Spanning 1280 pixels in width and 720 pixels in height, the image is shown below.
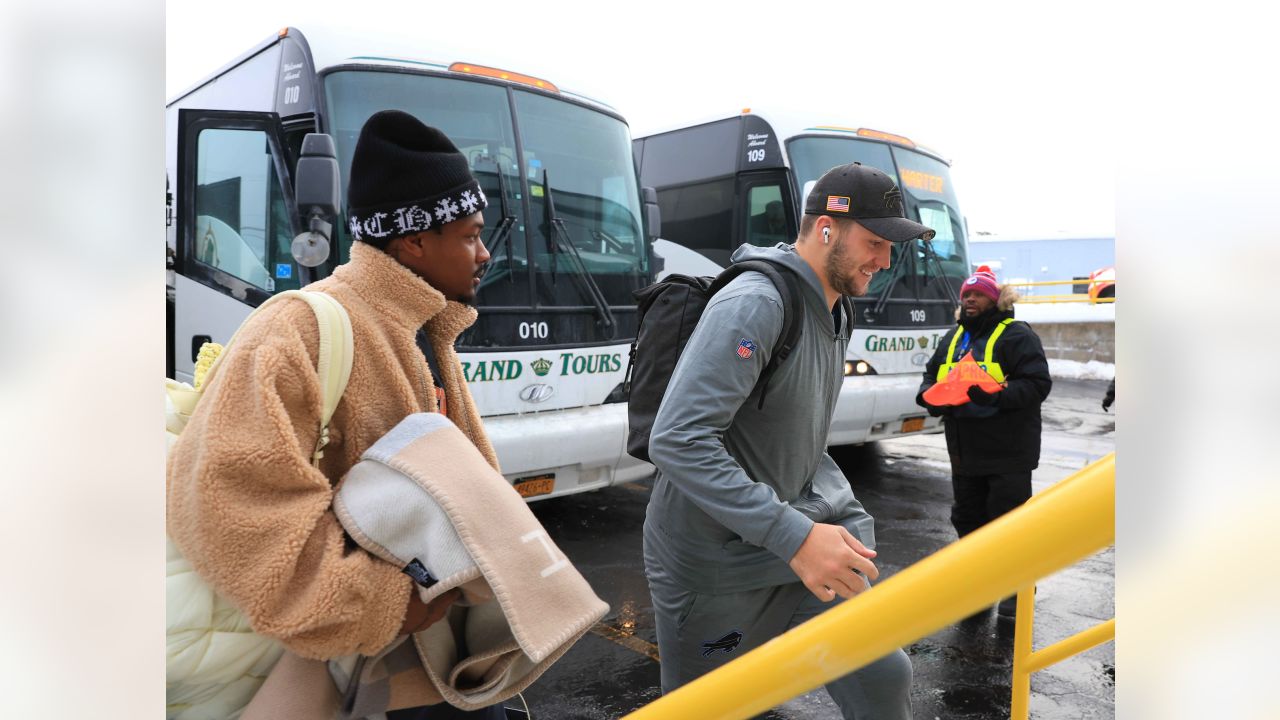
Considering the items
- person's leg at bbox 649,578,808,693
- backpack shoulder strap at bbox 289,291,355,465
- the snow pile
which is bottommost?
the snow pile

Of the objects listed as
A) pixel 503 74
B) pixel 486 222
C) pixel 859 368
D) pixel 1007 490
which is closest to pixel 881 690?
pixel 1007 490

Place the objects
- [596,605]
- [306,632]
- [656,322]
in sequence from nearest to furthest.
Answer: [306,632] → [596,605] → [656,322]

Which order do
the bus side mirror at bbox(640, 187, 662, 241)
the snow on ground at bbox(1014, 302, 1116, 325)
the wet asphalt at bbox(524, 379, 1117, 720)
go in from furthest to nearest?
1. the snow on ground at bbox(1014, 302, 1116, 325)
2. the bus side mirror at bbox(640, 187, 662, 241)
3. the wet asphalt at bbox(524, 379, 1117, 720)

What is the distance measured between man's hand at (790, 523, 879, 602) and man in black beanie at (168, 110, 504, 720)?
822 mm

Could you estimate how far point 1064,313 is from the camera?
20.1 m

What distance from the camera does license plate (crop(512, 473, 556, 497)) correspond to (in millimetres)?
5641

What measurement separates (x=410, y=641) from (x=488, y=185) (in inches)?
172

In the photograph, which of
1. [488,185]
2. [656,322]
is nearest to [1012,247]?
[488,185]

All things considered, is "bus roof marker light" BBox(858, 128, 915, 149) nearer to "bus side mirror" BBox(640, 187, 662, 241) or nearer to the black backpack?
"bus side mirror" BBox(640, 187, 662, 241)

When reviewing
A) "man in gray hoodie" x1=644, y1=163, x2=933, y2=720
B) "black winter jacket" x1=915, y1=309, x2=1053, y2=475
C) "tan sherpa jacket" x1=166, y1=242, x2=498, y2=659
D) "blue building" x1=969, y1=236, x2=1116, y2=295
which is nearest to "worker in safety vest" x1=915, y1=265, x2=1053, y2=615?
"black winter jacket" x1=915, y1=309, x2=1053, y2=475

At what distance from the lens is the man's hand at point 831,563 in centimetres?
191

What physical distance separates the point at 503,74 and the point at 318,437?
Answer: 478cm

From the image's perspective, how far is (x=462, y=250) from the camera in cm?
179
